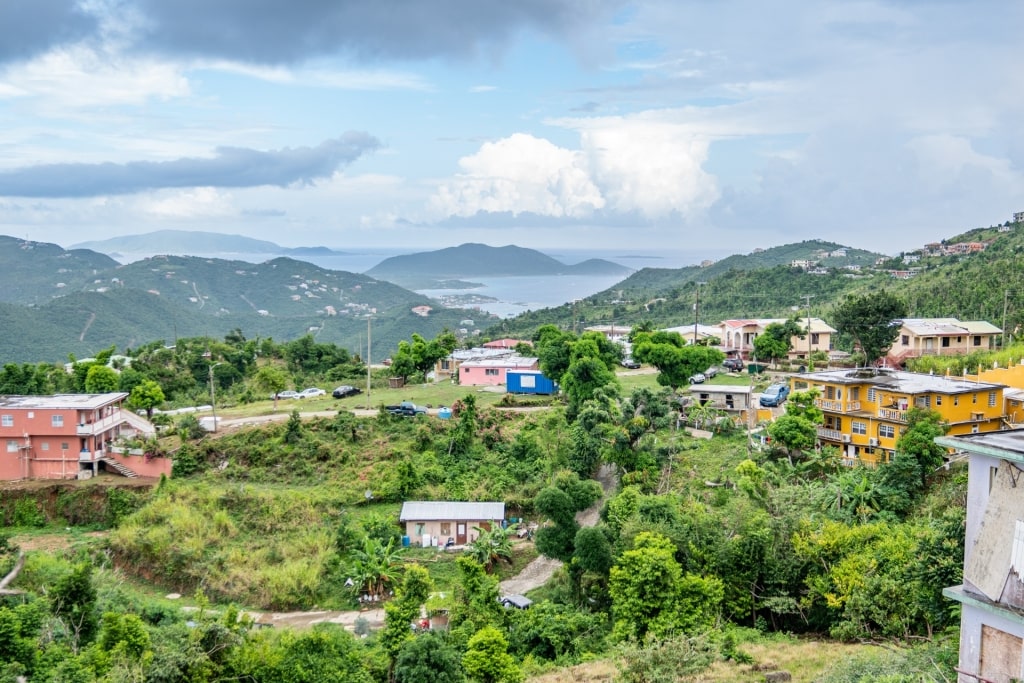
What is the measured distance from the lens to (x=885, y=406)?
→ 81.9ft

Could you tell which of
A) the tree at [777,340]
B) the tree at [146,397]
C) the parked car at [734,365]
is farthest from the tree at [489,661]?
the tree at [777,340]

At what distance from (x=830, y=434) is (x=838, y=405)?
95cm

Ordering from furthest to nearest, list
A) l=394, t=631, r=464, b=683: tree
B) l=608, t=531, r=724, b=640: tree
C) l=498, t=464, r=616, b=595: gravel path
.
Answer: l=498, t=464, r=616, b=595: gravel path → l=608, t=531, r=724, b=640: tree → l=394, t=631, r=464, b=683: tree

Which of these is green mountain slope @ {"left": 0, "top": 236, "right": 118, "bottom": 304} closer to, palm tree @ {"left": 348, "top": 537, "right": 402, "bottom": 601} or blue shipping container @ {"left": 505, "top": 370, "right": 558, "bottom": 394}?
blue shipping container @ {"left": 505, "top": 370, "right": 558, "bottom": 394}

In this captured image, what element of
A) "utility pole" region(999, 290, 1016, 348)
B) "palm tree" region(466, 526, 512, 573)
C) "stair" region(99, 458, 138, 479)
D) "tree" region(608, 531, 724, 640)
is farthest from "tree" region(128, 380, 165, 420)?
"utility pole" region(999, 290, 1016, 348)

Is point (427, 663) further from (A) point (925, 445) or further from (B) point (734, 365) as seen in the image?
(B) point (734, 365)

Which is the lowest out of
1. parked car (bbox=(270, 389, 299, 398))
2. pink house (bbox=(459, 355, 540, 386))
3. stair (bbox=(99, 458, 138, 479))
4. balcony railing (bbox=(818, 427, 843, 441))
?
stair (bbox=(99, 458, 138, 479))

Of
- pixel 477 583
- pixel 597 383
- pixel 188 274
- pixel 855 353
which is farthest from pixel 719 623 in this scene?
pixel 188 274

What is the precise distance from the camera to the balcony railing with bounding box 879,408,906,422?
24253 mm

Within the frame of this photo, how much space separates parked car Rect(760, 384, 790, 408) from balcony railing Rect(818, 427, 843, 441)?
185 inches

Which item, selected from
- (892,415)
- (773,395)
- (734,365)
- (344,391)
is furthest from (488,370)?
(892,415)

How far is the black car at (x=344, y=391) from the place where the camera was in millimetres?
38875

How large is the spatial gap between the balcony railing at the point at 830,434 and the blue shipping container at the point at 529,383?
13.5 metres

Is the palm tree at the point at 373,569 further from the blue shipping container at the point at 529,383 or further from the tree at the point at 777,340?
the tree at the point at 777,340
